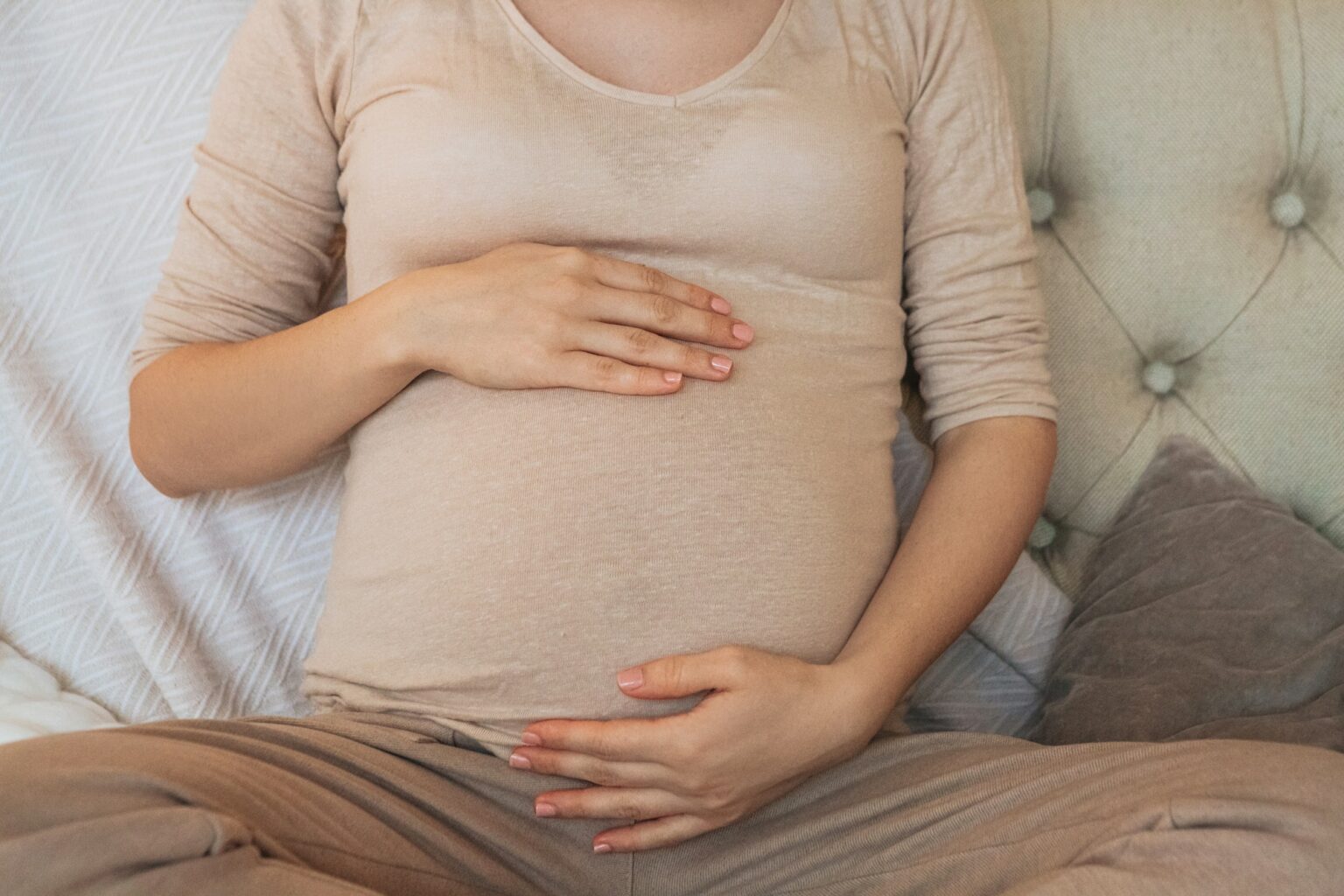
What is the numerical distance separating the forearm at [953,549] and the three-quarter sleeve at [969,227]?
1.2 inches

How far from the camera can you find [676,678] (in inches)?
30.6

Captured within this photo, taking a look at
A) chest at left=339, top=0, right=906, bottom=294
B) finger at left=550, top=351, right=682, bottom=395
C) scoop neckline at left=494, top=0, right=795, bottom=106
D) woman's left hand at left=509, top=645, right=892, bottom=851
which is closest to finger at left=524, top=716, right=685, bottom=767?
woman's left hand at left=509, top=645, right=892, bottom=851

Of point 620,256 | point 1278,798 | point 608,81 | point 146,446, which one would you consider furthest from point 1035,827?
point 146,446

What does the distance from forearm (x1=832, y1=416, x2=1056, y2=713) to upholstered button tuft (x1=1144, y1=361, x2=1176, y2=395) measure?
0.22m

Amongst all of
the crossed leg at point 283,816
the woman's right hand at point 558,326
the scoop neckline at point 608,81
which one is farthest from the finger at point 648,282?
the crossed leg at point 283,816

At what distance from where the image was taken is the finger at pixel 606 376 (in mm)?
827

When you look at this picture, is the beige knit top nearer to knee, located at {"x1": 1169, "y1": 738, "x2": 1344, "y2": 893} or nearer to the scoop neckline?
the scoop neckline

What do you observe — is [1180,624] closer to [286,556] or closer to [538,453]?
[538,453]

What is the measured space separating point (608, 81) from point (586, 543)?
0.37 meters

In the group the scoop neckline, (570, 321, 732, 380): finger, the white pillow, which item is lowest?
the white pillow

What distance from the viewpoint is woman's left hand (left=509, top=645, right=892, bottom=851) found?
0.76 m

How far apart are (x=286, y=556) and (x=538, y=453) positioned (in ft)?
1.21

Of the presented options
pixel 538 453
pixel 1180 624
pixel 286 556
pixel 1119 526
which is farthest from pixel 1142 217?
pixel 286 556

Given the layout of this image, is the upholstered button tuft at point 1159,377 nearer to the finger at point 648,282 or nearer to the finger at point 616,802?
the finger at point 648,282
